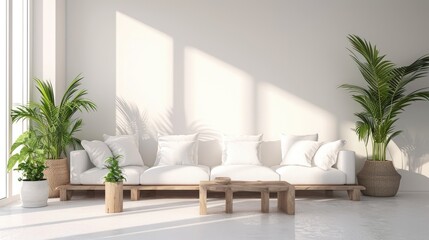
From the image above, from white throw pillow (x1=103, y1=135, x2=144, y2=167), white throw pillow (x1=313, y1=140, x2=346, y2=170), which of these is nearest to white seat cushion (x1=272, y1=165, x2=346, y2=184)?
white throw pillow (x1=313, y1=140, x2=346, y2=170)

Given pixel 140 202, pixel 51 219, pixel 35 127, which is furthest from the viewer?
pixel 35 127

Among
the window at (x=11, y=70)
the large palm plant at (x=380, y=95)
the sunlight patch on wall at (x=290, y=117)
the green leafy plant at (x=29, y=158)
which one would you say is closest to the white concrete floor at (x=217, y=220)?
the green leafy plant at (x=29, y=158)

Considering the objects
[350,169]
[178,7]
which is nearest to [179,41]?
[178,7]

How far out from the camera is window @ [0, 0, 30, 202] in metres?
5.96

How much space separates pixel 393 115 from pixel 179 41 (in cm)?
346

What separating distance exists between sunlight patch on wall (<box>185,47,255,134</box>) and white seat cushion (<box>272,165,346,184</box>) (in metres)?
1.30

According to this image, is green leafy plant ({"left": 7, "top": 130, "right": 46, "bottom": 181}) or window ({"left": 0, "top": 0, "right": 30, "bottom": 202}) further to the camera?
window ({"left": 0, "top": 0, "right": 30, "bottom": 202})

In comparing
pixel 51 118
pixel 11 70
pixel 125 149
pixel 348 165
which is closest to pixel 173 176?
pixel 125 149

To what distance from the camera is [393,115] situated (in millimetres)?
6668

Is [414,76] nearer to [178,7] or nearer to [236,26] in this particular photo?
[236,26]

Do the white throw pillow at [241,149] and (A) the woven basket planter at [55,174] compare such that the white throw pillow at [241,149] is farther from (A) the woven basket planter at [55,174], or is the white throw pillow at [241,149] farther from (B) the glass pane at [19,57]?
(B) the glass pane at [19,57]

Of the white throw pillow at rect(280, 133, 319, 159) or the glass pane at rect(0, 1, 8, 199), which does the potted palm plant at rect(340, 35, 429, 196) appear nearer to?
the white throw pillow at rect(280, 133, 319, 159)

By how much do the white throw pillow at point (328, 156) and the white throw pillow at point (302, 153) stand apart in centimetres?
11

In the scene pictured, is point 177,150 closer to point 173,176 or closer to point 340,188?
point 173,176
